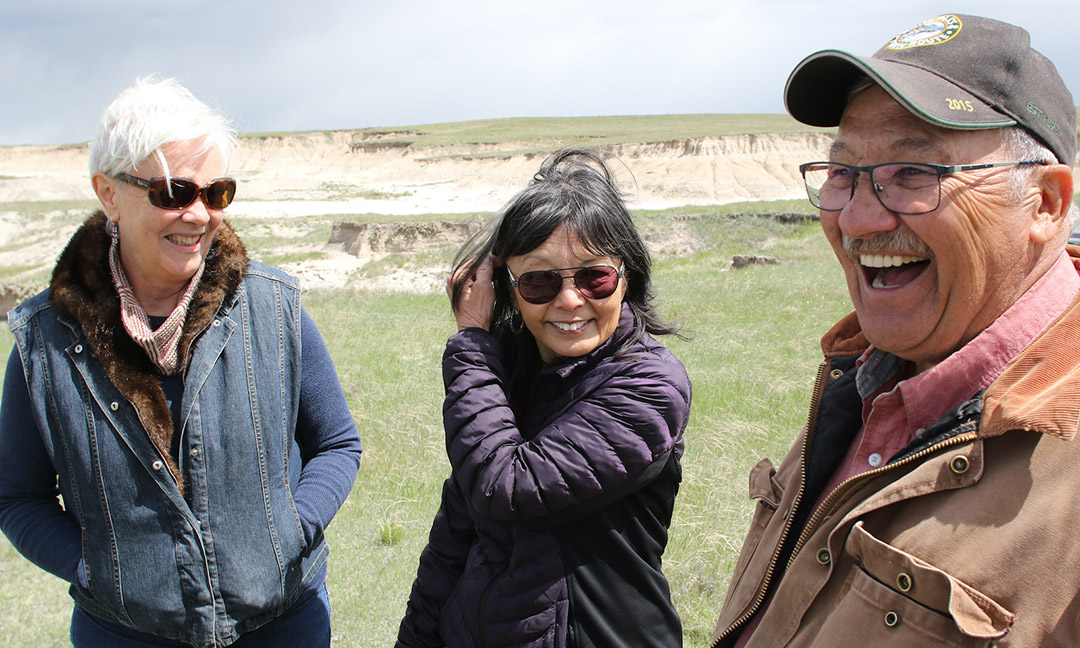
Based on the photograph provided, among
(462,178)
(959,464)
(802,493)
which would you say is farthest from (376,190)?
(959,464)

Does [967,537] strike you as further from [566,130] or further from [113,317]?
[566,130]

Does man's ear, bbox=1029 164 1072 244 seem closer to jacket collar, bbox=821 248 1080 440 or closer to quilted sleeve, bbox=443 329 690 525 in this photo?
jacket collar, bbox=821 248 1080 440

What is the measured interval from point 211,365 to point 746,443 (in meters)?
4.53


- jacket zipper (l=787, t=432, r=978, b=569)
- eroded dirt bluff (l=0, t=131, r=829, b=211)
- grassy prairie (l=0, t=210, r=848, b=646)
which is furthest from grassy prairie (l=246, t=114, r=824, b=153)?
jacket zipper (l=787, t=432, r=978, b=569)

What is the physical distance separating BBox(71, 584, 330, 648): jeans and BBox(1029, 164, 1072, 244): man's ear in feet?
7.43

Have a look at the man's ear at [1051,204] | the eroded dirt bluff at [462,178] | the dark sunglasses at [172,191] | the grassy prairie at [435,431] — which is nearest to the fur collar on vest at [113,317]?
the dark sunglasses at [172,191]

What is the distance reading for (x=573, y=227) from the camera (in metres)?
2.22

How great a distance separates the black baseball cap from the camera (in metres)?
1.44

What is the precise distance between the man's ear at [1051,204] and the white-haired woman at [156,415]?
6.62 ft

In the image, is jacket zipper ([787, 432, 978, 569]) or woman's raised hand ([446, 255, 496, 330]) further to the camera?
woman's raised hand ([446, 255, 496, 330])

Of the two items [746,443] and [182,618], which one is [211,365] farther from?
[746,443]

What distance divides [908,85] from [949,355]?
0.55 m

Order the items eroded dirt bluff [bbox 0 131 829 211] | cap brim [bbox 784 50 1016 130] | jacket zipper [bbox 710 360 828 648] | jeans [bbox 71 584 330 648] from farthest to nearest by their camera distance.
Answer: eroded dirt bluff [bbox 0 131 829 211] < jeans [bbox 71 584 330 648] < jacket zipper [bbox 710 360 828 648] < cap brim [bbox 784 50 1016 130]

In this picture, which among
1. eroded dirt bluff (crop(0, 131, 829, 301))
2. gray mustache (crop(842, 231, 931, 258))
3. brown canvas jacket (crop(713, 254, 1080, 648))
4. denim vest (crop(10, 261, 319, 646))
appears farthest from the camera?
eroded dirt bluff (crop(0, 131, 829, 301))
